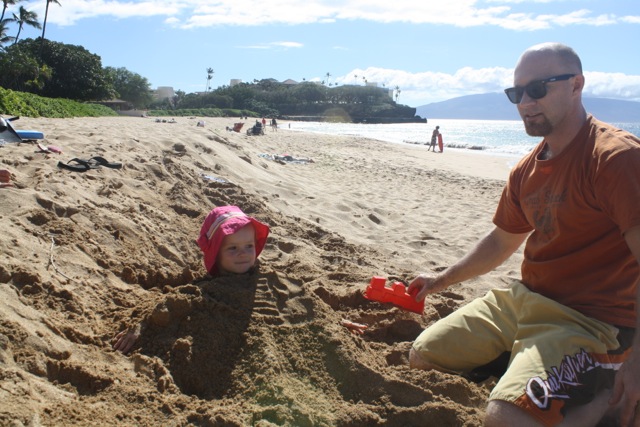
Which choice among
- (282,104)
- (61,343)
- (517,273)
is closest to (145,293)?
(61,343)

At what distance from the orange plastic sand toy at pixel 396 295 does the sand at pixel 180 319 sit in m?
0.17

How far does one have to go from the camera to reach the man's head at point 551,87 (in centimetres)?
264

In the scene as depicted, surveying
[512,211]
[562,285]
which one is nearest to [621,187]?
[562,285]

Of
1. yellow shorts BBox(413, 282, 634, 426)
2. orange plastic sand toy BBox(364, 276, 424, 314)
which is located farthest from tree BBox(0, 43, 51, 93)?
yellow shorts BBox(413, 282, 634, 426)

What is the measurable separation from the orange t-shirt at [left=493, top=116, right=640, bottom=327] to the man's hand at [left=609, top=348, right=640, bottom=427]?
41cm

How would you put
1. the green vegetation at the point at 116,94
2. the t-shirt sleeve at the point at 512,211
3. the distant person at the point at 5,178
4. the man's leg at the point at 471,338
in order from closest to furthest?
the man's leg at the point at 471,338 → the t-shirt sleeve at the point at 512,211 → the distant person at the point at 5,178 → the green vegetation at the point at 116,94

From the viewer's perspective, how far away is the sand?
7.48 feet

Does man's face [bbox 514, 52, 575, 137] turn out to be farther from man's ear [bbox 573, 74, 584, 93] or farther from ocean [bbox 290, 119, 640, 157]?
ocean [bbox 290, 119, 640, 157]

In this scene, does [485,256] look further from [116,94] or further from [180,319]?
[116,94]

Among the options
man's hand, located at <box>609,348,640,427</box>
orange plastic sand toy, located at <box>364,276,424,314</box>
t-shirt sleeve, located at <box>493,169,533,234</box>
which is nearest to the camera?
man's hand, located at <box>609,348,640,427</box>

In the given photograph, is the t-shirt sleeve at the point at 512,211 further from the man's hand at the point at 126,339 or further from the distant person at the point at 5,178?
the distant person at the point at 5,178

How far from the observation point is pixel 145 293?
11.1 ft

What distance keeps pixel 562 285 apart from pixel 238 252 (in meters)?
1.77

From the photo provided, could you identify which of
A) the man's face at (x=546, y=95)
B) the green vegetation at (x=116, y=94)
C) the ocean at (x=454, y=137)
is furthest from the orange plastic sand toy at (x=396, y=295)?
the ocean at (x=454, y=137)
